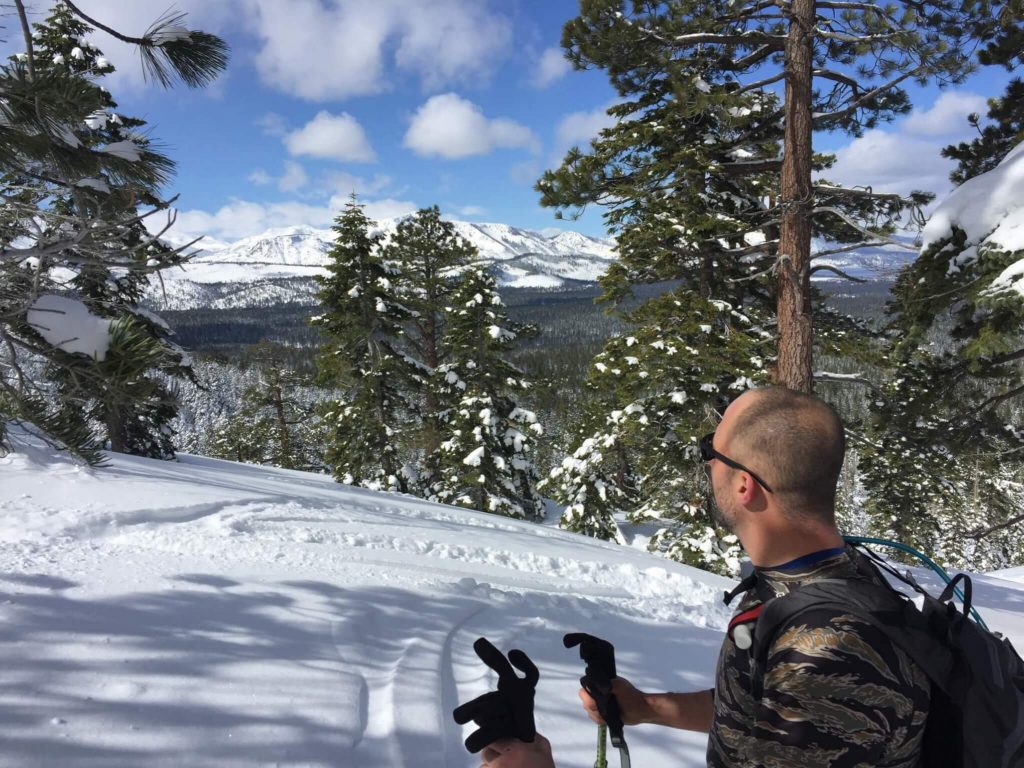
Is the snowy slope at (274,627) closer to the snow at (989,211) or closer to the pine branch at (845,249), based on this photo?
the pine branch at (845,249)

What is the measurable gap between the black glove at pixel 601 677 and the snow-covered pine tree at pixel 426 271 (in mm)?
16457

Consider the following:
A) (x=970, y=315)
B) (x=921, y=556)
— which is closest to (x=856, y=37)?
(x=970, y=315)

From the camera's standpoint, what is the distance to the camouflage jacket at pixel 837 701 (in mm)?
1260

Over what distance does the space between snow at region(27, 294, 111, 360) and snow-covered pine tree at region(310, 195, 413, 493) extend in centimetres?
1422

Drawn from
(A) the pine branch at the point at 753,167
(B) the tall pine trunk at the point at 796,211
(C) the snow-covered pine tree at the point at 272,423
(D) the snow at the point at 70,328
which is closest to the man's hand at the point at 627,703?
(D) the snow at the point at 70,328

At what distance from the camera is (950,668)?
1336 millimetres

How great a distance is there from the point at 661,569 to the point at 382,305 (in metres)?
12.1

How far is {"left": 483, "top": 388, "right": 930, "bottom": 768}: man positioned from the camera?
50.1 inches

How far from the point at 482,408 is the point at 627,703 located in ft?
53.1

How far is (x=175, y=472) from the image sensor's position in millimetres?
8781

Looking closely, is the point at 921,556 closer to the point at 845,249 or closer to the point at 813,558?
the point at 813,558

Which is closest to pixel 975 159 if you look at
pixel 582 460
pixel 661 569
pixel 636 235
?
pixel 636 235

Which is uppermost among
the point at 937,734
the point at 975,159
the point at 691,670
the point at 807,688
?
the point at 975,159

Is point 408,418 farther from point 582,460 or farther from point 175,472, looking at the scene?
point 175,472
